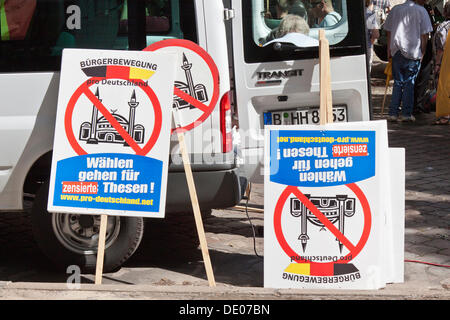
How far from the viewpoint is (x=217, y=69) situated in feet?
17.2

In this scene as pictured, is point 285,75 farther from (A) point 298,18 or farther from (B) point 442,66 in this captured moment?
(B) point 442,66

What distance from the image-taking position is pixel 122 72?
16.4 ft

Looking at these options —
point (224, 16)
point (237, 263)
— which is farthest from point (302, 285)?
point (224, 16)

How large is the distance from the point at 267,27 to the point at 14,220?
2946 millimetres

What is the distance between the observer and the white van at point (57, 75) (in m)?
5.23

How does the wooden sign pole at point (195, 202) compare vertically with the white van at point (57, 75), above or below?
below

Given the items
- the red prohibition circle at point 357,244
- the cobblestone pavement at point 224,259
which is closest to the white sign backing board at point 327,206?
the red prohibition circle at point 357,244

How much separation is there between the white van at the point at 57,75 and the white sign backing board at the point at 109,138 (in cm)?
29

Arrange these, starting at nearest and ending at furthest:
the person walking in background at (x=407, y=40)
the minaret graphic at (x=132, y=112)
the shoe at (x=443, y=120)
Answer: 1. the minaret graphic at (x=132, y=112)
2. the person walking in background at (x=407, y=40)
3. the shoe at (x=443, y=120)

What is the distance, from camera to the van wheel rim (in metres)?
5.42

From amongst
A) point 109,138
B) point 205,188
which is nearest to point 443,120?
point 205,188

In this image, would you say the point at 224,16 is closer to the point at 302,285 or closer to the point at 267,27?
the point at 267,27

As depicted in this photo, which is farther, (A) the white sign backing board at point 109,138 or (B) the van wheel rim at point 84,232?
(B) the van wheel rim at point 84,232

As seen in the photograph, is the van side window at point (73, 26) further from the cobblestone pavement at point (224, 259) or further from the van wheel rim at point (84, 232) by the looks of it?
the cobblestone pavement at point (224, 259)
